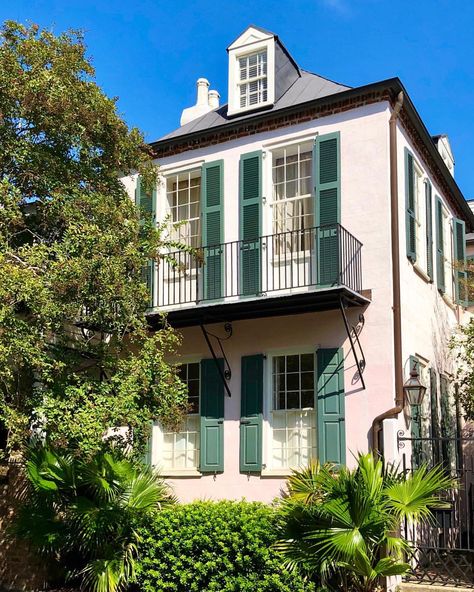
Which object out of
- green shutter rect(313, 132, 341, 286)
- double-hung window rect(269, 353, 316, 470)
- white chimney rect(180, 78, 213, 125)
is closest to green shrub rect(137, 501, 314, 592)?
double-hung window rect(269, 353, 316, 470)

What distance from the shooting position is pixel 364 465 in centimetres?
873

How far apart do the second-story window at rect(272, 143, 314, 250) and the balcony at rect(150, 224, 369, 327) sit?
0.18 m

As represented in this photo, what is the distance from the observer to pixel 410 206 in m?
11.8

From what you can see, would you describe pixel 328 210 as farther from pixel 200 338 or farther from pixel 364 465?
pixel 364 465

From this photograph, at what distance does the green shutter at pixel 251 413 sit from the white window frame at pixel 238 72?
4.45 m

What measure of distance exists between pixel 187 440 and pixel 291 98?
609 cm

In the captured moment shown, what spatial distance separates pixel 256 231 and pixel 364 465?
15.3 feet

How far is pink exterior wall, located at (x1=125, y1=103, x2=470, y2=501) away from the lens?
10.7 meters

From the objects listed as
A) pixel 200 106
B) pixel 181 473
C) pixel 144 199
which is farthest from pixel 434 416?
pixel 200 106

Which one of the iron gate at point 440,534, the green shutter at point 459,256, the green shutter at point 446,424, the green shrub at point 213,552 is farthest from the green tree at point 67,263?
the green shutter at point 459,256

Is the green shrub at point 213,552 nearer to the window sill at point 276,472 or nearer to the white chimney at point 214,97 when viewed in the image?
the window sill at point 276,472

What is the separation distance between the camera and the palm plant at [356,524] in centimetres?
848

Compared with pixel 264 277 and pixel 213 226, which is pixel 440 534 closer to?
pixel 264 277

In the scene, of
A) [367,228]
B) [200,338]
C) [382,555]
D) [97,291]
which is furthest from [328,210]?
[382,555]
